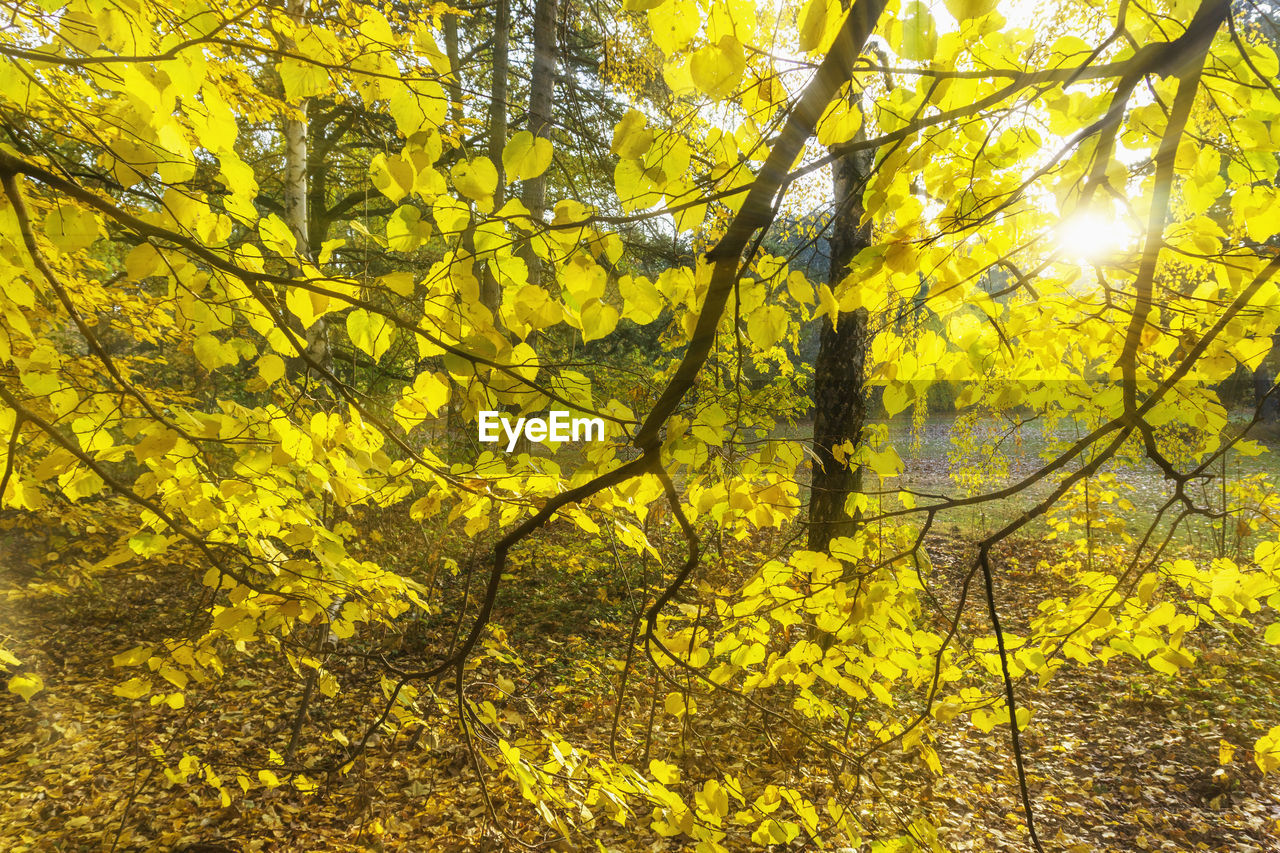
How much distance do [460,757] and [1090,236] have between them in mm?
3762

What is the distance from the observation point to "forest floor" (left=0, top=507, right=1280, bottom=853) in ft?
9.36

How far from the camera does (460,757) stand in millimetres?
3430

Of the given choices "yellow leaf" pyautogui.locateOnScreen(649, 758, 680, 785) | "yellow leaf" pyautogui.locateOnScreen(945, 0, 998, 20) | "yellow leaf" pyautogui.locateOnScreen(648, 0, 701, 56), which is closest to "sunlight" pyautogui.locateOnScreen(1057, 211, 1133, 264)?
"yellow leaf" pyautogui.locateOnScreen(945, 0, 998, 20)

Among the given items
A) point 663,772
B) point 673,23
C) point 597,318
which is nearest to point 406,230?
point 597,318

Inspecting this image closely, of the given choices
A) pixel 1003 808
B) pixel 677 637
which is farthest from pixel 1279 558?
pixel 1003 808

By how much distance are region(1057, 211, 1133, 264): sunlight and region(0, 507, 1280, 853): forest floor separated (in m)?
1.77

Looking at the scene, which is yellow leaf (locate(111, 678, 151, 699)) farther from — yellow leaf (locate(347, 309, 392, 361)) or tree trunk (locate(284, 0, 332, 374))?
tree trunk (locate(284, 0, 332, 374))

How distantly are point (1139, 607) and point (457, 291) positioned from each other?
1.81 metres

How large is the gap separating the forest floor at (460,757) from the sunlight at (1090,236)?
5.80 ft

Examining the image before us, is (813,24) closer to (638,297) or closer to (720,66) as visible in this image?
(720,66)

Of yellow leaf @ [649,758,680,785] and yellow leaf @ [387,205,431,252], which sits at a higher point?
yellow leaf @ [387,205,431,252]

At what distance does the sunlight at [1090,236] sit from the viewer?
3.80 ft

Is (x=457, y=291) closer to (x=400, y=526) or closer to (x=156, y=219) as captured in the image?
(x=156, y=219)

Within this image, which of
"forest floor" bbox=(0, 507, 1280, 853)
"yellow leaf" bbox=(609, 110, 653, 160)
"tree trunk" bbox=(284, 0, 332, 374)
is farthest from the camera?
"tree trunk" bbox=(284, 0, 332, 374)
